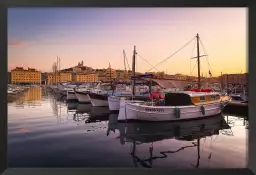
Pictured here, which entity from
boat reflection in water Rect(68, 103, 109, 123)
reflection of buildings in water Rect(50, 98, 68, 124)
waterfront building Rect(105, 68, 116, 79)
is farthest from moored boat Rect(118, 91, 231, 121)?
reflection of buildings in water Rect(50, 98, 68, 124)

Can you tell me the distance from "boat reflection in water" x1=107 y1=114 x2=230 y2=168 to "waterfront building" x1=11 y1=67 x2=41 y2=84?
130cm

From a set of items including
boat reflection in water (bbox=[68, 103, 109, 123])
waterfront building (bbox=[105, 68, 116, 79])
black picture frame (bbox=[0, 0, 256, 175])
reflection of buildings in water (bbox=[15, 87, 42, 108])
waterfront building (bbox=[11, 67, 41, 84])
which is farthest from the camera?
boat reflection in water (bbox=[68, 103, 109, 123])

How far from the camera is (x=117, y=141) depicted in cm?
406

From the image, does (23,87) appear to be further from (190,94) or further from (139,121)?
(190,94)

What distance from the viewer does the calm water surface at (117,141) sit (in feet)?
11.2

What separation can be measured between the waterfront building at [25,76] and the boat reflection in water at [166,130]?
130 centimetres

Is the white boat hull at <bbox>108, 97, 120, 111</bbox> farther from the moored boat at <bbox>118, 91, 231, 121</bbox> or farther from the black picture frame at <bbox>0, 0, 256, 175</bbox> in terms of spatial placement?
the black picture frame at <bbox>0, 0, 256, 175</bbox>

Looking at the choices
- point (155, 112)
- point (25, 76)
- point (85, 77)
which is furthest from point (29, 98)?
→ point (155, 112)

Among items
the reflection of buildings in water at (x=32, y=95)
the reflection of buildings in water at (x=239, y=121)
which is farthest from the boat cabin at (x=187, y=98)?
the reflection of buildings in water at (x=32, y=95)

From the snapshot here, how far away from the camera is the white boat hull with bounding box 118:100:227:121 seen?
4633mm

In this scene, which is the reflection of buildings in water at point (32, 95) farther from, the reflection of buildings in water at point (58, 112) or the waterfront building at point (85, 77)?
the waterfront building at point (85, 77)
